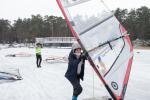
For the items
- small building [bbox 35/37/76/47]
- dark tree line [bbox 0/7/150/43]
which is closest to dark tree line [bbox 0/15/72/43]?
dark tree line [bbox 0/7/150/43]

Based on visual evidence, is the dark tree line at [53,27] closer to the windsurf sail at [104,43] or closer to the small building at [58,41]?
the small building at [58,41]

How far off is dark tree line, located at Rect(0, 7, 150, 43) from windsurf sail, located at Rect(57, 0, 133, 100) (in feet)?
189

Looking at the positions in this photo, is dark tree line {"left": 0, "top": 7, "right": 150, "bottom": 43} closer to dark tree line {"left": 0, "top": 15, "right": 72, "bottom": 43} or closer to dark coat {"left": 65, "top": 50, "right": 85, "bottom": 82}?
dark tree line {"left": 0, "top": 15, "right": 72, "bottom": 43}

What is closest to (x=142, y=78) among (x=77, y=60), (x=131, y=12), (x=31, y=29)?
(x=77, y=60)

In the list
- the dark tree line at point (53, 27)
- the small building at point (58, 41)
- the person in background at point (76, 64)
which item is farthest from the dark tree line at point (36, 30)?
the person in background at point (76, 64)

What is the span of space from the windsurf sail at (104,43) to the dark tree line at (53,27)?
5753 cm

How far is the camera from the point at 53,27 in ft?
313

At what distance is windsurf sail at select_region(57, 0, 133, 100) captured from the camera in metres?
4.79

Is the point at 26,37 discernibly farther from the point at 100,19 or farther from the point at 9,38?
the point at 100,19

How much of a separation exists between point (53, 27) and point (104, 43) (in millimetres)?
91140

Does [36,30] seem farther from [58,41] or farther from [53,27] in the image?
[58,41]

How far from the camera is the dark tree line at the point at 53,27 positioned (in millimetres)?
64800

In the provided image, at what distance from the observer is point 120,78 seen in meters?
4.91

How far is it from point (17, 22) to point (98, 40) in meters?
115
